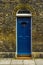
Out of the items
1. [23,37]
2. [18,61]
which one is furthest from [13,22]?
[18,61]

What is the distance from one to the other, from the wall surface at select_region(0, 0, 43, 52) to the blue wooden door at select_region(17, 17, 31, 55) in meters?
0.27

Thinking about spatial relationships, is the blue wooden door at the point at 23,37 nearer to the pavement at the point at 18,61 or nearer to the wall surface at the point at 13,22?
the wall surface at the point at 13,22

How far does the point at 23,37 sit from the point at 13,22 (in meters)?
1.06

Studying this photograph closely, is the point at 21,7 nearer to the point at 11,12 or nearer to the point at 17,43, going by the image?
the point at 11,12

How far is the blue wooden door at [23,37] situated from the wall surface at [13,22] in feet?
0.90

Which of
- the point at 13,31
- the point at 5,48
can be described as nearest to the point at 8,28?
the point at 13,31

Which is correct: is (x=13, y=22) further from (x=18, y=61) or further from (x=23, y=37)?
(x=18, y=61)

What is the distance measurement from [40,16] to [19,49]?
228 centimetres

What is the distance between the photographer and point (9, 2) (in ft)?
38.5

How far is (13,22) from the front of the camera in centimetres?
1180

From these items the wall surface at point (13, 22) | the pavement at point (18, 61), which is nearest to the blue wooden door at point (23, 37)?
the wall surface at point (13, 22)

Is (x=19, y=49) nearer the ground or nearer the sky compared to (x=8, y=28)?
nearer the ground

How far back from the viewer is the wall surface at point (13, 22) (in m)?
11.7

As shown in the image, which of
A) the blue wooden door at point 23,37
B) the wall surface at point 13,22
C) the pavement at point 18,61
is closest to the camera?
the pavement at point 18,61
